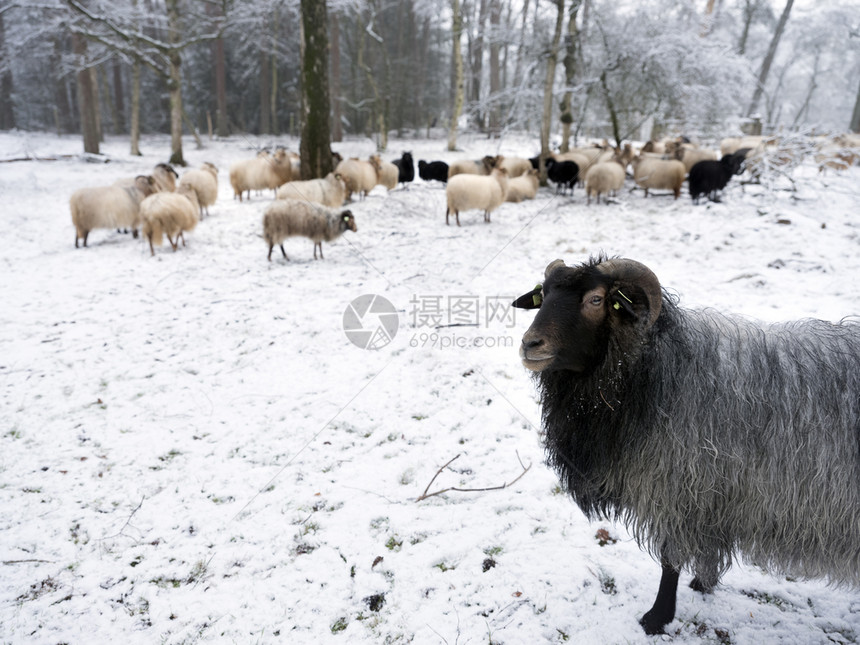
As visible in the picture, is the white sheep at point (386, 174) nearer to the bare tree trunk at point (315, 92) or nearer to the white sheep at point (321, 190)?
the bare tree trunk at point (315, 92)

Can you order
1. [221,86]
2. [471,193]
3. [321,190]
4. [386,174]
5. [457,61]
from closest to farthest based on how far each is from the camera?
[471,193] → [321,190] → [386,174] → [457,61] → [221,86]

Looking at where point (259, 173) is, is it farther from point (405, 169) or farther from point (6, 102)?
point (6, 102)

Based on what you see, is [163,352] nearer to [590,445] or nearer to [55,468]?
[55,468]

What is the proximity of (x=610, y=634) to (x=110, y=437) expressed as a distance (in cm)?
395

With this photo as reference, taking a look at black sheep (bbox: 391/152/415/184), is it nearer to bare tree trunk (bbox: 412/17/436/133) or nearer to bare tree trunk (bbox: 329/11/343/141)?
bare tree trunk (bbox: 329/11/343/141)

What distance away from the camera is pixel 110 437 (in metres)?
3.65

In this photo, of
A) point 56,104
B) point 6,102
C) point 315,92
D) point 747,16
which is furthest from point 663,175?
point 6,102

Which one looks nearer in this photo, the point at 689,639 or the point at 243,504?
the point at 689,639

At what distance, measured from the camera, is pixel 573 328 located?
1.95 meters

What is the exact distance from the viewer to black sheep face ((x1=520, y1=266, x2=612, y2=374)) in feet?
6.36

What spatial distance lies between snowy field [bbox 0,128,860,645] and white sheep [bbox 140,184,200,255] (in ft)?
2.02

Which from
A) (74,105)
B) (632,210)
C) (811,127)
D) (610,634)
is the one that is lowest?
(610,634)

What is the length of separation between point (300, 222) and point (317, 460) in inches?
209

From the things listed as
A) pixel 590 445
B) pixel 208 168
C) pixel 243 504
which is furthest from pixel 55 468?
pixel 208 168
